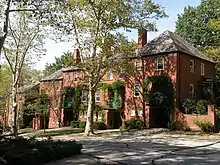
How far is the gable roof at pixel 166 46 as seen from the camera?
37.5 meters

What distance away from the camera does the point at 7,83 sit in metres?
51.8

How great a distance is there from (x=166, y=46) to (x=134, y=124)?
9990 mm

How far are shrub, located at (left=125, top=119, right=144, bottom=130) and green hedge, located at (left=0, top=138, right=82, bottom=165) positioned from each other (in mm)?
20314

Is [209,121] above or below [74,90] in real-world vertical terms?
below

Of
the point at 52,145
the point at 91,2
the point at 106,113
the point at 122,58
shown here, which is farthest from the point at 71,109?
the point at 52,145

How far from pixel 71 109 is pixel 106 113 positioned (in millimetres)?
8604

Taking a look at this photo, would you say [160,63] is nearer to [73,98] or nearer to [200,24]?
[73,98]

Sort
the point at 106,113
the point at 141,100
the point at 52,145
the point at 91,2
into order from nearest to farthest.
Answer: the point at 52,145
the point at 91,2
the point at 141,100
the point at 106,113

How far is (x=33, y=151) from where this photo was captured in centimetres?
1394

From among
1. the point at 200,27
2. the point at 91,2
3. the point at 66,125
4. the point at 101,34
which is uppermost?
the point at 200,27

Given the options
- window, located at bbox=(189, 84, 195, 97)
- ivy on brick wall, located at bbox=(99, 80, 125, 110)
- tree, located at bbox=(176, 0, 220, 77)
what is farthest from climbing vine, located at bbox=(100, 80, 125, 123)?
tree, located at bbox=(176, 0, 220, 77)

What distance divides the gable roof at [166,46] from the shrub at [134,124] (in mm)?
8171

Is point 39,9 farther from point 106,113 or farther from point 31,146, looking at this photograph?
point 106,113

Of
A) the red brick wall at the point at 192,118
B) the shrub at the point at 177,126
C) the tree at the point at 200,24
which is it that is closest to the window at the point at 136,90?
the red brick wall at the point at 192,118
